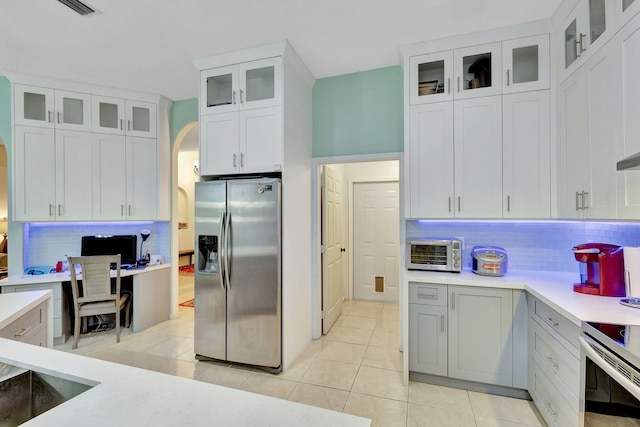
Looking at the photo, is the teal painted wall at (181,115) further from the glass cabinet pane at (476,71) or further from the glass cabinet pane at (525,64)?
the glass cabinet pane at (525,64)

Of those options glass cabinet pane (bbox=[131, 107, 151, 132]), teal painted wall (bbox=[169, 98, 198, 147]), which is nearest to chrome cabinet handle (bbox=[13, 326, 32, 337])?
glass cabinet pane (bbox=[131, 107, 151, 132])

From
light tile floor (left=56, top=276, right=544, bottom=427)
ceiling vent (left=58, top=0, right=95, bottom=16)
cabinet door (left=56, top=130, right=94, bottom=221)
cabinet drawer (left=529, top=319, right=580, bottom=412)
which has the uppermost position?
ceiling vent (left=58, top=0, right=95, bottom=16)

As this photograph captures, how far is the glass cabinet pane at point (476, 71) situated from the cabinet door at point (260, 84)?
1.71m

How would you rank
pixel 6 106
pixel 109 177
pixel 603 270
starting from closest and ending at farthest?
pixel 603 270 → pixel 6 106 → pixel 109 177

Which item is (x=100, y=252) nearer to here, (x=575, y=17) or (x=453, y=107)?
(x=453, y=107)

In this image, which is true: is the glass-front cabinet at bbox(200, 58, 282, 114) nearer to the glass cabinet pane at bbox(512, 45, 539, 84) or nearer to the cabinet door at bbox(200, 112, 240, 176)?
the cabinet door at bbox(200, 112, 240, 176)

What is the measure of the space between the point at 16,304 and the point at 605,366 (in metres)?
3.08

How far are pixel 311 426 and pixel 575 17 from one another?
3021 millimetres

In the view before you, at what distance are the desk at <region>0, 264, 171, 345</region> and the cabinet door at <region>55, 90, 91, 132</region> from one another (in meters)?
1.80

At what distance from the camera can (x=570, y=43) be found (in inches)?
85.6

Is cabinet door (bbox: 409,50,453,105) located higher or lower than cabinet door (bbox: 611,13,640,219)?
higher

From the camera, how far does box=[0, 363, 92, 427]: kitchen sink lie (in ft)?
3.27

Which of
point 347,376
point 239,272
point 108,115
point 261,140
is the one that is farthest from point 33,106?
point 347,376

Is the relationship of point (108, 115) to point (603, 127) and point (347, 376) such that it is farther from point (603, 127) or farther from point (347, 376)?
point (603, 127)
